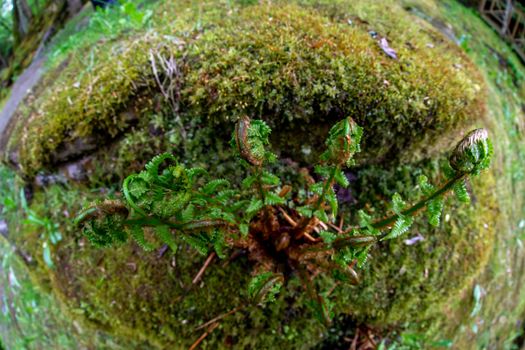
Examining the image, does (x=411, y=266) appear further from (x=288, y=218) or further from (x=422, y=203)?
(x=422, y=203)

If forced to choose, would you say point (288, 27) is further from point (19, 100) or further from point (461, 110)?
point (19, 100)

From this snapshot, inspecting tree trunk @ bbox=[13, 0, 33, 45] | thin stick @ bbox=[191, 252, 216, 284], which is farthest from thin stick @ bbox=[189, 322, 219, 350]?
tree trunk @ bbox=[13, 0, 33, 45]

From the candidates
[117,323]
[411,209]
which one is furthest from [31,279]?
[411,209]

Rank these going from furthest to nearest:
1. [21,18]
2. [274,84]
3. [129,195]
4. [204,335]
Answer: [21,18]
[204,335]
[274,84]
[129,195]

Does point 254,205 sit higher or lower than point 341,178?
lower

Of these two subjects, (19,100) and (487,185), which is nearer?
(487,185)

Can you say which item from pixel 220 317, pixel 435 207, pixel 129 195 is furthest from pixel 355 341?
pixel 129 195

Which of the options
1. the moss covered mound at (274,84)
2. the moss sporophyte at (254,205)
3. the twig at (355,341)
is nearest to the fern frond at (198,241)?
the moss sporophyte at (254,205)

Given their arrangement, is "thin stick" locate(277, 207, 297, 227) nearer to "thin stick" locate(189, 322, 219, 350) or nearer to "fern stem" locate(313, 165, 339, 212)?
"fern stem" locate(313, 165, 339, 212)

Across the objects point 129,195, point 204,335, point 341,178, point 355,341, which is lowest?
point 355,341
